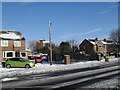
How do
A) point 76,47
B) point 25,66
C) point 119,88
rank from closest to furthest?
point 119,88
point 25,66
point 76,47

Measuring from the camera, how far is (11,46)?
130ft

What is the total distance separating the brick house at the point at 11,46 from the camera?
38094 mm

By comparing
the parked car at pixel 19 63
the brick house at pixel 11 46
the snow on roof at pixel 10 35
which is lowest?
the parked car at pixel 19 63

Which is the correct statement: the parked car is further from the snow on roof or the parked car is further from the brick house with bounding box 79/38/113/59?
the brick house with bounding box 79/38/113/59

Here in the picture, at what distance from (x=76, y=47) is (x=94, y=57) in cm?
Answer: 4216

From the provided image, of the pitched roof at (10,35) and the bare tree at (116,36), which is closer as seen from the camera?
the pitched roof at (10,35)

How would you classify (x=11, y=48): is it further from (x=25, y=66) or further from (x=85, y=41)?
(x=85, y=41)

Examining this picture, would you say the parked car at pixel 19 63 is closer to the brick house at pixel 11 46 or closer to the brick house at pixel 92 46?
the brick house at pixel 11 46

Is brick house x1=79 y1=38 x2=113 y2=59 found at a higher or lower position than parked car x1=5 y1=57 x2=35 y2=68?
higher

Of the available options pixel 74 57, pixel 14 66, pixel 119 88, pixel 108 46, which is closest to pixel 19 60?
pixel 14 66

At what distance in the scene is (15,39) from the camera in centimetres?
4047

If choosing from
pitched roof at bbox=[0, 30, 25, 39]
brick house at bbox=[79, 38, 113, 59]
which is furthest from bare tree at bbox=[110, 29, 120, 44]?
pitched roof at bbox=[0, 30, 25, 39]

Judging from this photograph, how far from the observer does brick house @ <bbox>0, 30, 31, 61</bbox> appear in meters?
38.1

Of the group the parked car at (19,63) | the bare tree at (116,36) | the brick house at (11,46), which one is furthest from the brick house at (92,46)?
the parked car at (19,63)
